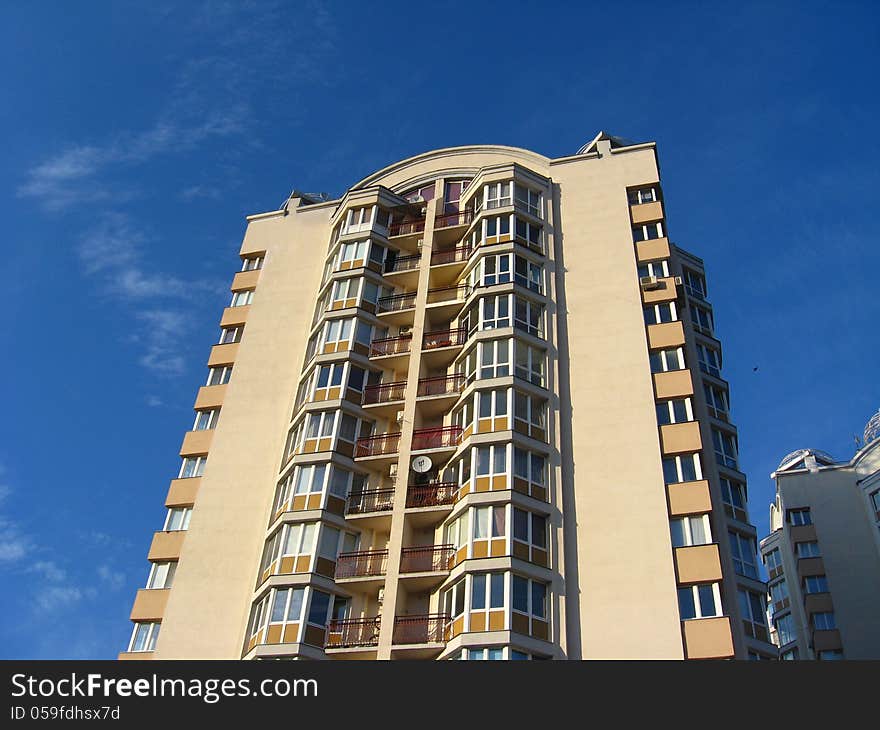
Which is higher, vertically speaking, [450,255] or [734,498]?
[450,255]

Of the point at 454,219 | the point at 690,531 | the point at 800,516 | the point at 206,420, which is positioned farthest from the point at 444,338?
the point at 800,516

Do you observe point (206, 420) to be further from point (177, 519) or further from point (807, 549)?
point (807, 549)

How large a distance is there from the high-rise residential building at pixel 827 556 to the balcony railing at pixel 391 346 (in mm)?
34130

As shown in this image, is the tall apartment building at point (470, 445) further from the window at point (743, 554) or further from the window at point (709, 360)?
the window at point (709, 360)

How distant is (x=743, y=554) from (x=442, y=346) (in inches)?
619

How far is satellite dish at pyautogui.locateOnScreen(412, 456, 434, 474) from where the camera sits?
35.6m

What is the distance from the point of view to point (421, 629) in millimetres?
31562

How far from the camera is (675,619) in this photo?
95.3 feet

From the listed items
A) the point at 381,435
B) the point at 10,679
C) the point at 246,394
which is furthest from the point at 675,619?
the point at 246,394

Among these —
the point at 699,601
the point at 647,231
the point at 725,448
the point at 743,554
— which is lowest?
the point at 699,601

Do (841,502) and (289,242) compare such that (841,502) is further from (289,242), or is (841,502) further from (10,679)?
(10,679)

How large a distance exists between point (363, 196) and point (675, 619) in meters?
27.3

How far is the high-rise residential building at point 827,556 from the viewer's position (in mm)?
A: 54594

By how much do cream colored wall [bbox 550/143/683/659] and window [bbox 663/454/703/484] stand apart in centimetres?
79
